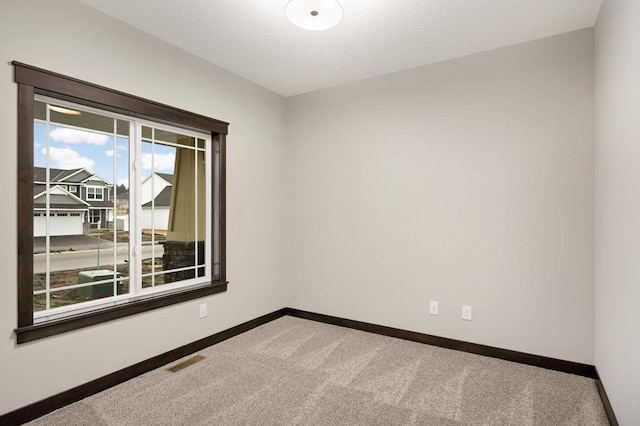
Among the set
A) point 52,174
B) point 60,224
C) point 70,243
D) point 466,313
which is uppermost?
point 52,174

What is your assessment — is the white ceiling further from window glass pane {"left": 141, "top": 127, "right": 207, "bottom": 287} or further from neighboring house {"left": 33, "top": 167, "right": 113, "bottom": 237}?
neighboring house {"left": 33, "top": 167, "right": 113, "bottom": 237}

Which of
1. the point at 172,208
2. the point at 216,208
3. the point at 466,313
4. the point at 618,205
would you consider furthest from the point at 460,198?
the point at 172,208

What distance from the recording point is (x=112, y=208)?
262cm

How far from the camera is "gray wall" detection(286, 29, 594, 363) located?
264cm

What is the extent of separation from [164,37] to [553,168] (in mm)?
3116

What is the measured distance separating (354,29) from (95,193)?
220 cm

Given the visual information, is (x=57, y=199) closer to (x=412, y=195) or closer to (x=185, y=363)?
(x=185, y=363)

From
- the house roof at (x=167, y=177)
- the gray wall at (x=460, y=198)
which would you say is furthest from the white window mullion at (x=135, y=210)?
the gray wall at (x=460, y=198)

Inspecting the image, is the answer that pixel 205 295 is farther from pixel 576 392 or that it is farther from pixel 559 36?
pixel 559 36

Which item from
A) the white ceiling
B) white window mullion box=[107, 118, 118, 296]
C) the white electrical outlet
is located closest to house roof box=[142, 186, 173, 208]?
white window mullion box=[107, 118, 118, 296]

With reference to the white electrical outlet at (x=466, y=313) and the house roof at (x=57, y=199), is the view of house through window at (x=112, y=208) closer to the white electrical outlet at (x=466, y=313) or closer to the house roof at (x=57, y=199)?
the house roof at (x=57, y=199)

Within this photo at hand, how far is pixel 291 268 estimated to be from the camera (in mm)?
4098

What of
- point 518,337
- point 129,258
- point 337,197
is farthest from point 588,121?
point 129,258

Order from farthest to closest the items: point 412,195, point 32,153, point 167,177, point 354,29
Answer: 1. point 412,195
2. point 167,177
3. point 354,29
4. point 32,153
